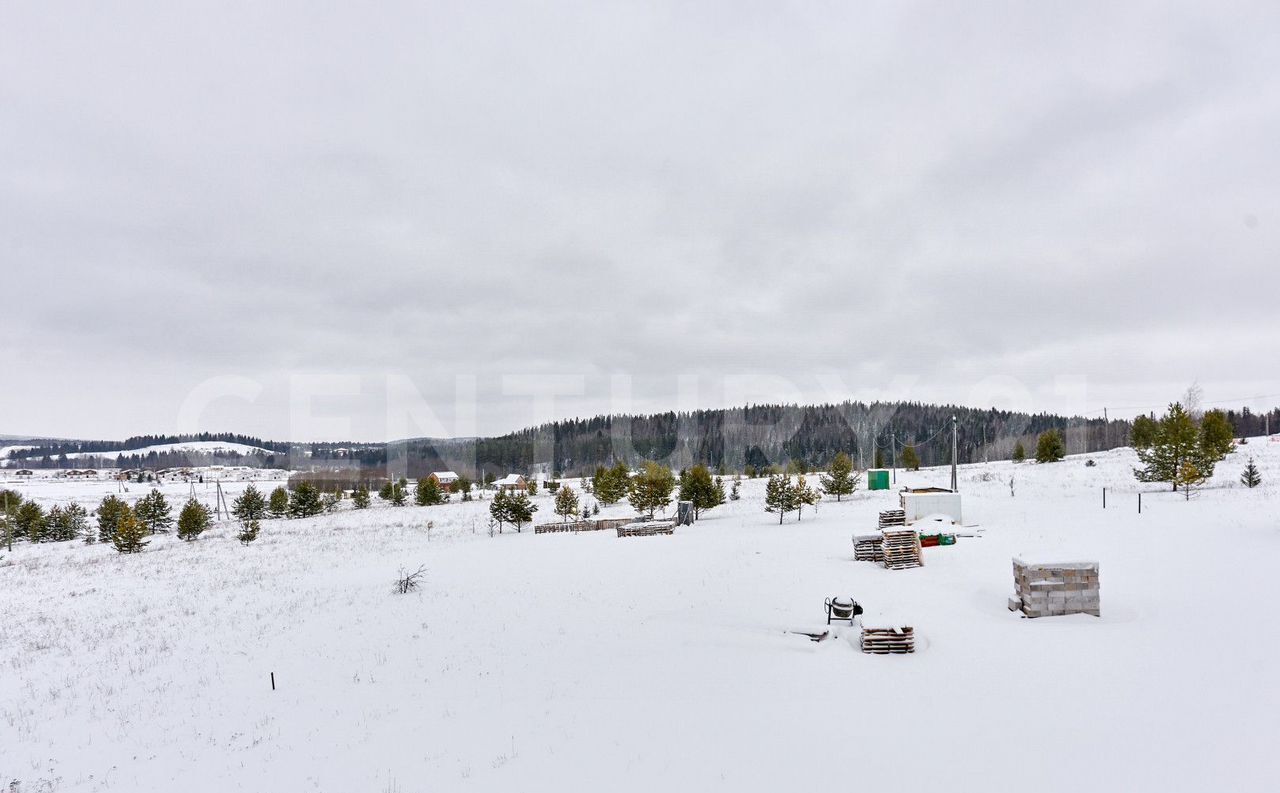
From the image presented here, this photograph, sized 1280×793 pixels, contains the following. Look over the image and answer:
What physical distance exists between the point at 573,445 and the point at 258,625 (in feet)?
461

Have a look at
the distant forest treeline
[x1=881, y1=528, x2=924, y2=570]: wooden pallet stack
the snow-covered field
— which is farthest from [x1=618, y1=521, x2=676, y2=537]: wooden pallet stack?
the distant forest treeline

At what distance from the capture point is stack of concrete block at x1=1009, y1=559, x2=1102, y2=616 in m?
12.8

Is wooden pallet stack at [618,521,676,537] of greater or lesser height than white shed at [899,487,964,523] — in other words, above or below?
below

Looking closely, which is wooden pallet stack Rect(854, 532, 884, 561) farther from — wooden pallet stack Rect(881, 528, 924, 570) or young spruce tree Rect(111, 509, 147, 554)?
young spruce tree Rect(111, 509, 147, 554)

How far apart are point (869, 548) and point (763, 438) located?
128m

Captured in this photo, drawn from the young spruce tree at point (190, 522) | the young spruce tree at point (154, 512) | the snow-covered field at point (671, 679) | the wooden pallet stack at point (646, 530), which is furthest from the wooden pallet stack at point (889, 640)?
the young spruce tree at point (154, 512)

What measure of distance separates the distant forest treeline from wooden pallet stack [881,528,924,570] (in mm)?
96423

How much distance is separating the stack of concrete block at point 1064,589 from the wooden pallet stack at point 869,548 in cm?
749

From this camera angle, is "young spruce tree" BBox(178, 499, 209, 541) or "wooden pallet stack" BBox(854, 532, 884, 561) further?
"young spruce tree" BBox(178, 499, 209, 541)

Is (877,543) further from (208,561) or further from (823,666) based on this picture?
(208,561)

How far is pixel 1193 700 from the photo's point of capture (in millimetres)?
8789

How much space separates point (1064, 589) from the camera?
12.9m

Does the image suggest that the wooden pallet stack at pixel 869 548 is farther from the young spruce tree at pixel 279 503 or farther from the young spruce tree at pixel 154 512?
the young spruce tree at pixel 279 503

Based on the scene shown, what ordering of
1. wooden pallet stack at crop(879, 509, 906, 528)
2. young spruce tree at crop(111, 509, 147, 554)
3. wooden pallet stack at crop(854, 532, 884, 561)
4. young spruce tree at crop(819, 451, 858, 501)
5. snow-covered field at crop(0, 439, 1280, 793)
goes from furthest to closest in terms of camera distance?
young spruce tree at crop(819, 451, 858, 501), young spruce tree at crop(111, 509, 147, 554), wooden pallet stack at crop(879, 509, 906, 528), wooden pallet stack at crop(854, 532, 884, 561), snow-covered field at crop(0, 439, 1280, 793)
